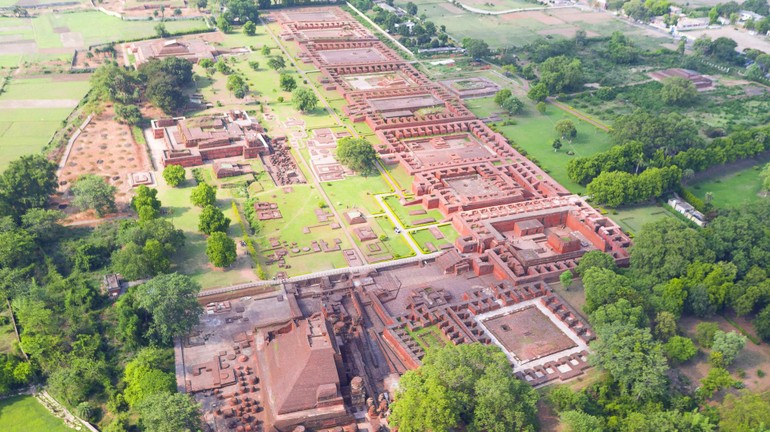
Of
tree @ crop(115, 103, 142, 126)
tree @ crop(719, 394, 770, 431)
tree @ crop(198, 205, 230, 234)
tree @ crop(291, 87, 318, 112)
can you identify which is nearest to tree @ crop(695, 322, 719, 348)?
tree @ crop(719, 394, 770, 431)

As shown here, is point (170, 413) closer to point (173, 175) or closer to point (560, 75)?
point (173, 175)

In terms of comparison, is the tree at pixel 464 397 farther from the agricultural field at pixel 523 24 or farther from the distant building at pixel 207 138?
the agricultural field at pixel 523 24

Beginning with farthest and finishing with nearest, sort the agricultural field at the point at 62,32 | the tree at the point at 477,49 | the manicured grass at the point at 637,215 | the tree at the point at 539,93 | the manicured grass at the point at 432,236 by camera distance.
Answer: the tree at the point at 477,49 < the agricultural field at the point at 62,32 < the tree at the point at 539,93 < the manicured grass at the point at 637,215 < the manicured grass at the point at 432,236

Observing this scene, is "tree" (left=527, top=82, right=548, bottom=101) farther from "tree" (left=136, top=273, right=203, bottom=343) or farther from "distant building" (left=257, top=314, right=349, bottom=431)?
"tree" (left=136, top=273, right=203, bottom=343)

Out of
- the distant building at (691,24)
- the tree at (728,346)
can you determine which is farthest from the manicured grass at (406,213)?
the distant building at (691,24)

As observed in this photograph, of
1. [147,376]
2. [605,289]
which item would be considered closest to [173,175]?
[147,376]
